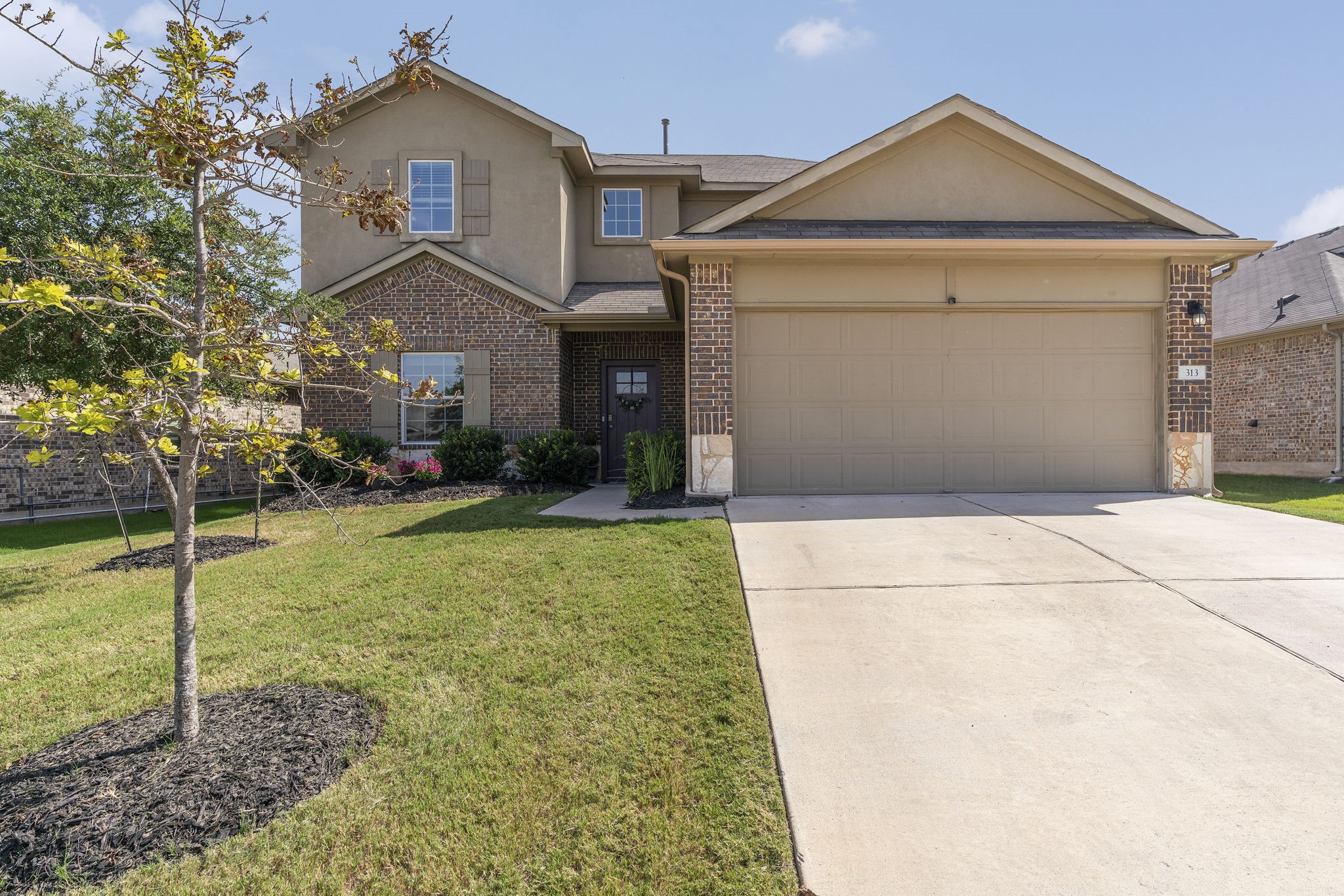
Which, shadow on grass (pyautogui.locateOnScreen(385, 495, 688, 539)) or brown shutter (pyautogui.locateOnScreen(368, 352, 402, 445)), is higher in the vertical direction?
brown shutter (pyautogui.locateOnScreen(368, 352, 402, 445))

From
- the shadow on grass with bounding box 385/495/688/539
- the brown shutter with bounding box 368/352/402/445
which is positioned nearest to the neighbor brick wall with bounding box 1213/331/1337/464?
the shadow on grass with bounding box 385/495/688/539

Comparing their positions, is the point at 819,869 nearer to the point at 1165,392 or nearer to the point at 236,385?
the point at 236,385

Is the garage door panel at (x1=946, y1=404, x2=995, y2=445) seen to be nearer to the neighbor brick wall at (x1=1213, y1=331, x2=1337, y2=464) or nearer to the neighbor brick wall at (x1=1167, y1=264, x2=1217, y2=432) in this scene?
the neighbor brick wall at (x1=1167, y1=264, x2=1217, y2=432)

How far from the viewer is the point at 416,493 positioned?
10.8m

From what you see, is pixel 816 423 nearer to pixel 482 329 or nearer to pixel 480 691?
pixel 480 691

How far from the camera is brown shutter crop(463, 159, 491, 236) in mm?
12906

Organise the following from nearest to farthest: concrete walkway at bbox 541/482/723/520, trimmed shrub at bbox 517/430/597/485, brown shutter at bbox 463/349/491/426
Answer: concrete walkway at bbox 541/482/723/520
trimmed shrub at bbox 517/430/597/485
brown shutter at bbox 463/349/491/426

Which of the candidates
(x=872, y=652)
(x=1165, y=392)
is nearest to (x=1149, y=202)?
(x=1165, y=392)

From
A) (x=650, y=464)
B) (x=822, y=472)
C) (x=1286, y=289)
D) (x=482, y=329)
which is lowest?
(x=822, y=472)

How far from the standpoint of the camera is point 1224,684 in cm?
350

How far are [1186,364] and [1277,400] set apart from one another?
8387 millimetres

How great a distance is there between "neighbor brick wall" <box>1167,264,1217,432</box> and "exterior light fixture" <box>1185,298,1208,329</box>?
0.03m

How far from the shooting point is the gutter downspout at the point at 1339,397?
12.8 metres

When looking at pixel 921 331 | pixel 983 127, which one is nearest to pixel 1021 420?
pixel 921 331
